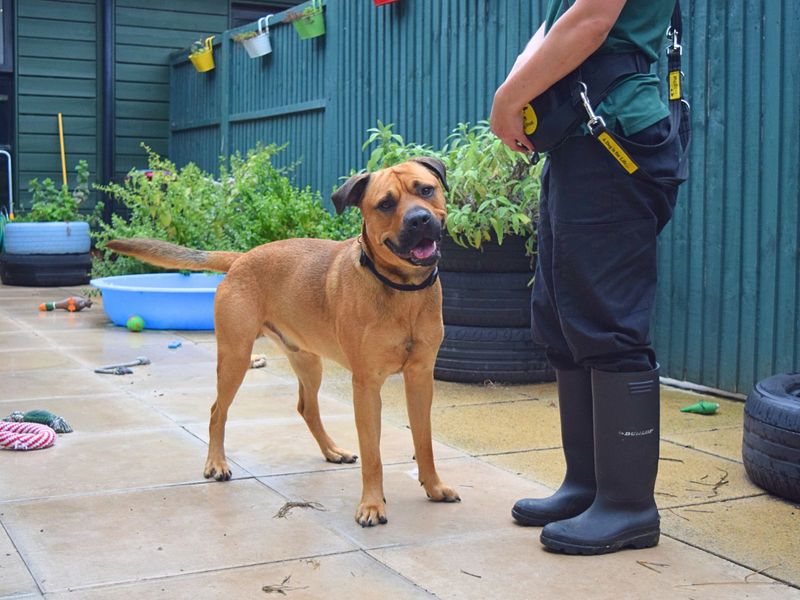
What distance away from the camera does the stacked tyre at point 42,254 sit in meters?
11.2

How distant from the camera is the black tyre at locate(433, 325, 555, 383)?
5.75 m

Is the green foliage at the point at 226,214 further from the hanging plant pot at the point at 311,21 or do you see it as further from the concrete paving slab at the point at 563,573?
the concrete paving slab at the point at 563,573

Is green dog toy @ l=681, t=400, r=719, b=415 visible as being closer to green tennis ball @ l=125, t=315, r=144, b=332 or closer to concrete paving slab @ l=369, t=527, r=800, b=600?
concrete paving slab @ l=369, t=527, r=800, b=600

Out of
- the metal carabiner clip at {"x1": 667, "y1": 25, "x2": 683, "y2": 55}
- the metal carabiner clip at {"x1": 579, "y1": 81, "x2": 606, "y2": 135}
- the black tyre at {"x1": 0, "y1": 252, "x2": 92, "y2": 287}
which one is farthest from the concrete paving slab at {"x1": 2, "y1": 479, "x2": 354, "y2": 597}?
the black tyre at {"x1": 0, "y1": 252, "x2": 92, "y2": 287}

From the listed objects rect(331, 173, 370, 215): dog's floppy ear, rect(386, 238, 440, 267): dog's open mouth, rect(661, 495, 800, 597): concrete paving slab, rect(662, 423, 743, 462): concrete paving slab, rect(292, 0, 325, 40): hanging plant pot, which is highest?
rect(292, 0, 325, 40): hanging plant pot

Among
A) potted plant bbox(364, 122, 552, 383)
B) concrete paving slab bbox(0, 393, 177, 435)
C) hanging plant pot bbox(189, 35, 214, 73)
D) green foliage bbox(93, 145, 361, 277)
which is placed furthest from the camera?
hanging plant pot bbox(189, 35, 214, 73)

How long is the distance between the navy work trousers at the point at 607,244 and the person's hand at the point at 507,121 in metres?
0.14


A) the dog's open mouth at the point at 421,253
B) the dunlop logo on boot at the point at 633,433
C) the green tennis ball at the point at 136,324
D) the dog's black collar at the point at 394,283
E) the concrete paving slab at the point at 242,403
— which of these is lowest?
the concrete paving slab at the point at 242,403

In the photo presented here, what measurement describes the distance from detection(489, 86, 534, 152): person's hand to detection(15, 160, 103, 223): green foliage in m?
9.50

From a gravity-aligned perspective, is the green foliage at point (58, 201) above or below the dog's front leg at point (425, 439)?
above

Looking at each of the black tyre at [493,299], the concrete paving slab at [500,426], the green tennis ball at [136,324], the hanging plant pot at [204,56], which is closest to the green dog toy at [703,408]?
the concrete paving slab at [500,426]

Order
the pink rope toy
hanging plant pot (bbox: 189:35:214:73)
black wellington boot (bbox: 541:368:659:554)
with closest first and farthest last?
black wellington boot (bbox: 541:368:659:554)
the pink rope toy
hanging plant pot (bbox: 189:35:214:73)

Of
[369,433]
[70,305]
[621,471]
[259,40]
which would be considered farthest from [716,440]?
[259,40]

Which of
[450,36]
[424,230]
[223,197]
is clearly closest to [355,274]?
[424,230]
